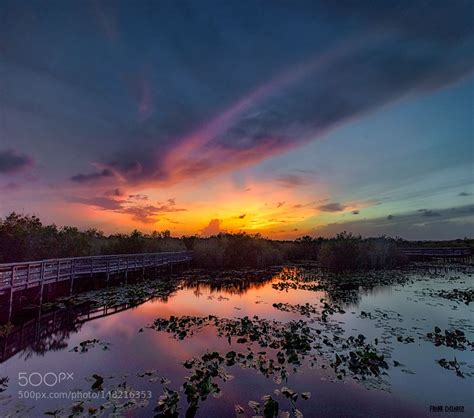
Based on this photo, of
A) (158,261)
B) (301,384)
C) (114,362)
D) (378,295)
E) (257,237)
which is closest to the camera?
(301,384)

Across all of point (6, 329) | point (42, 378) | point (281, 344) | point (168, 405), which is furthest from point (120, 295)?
point (168, 405)

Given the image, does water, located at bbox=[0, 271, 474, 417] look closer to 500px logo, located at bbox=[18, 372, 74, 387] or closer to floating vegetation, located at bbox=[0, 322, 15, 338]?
500px logo, located at bbox=[18, 372, 74, 387]

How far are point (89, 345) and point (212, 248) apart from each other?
34265 millimetres

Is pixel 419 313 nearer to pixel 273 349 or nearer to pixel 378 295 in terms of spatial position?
pixel 378 295

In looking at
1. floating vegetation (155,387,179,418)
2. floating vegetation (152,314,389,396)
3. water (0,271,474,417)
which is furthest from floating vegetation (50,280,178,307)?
floating vegetation (155,387,179,418)

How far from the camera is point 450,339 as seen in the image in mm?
10547

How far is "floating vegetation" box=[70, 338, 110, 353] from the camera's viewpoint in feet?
32.3

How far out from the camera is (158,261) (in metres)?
32.7

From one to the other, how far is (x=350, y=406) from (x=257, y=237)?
130 ft

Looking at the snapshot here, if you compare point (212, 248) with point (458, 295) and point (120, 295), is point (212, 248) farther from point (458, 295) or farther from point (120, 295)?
point (458, 295)

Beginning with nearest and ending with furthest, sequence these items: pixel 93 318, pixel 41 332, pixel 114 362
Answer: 1. pixel 114 362
2. pixel 41 332
3. pixel 93 318

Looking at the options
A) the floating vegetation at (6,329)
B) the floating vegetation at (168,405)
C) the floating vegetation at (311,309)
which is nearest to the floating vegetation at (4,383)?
the floating vegetation at (168,405)

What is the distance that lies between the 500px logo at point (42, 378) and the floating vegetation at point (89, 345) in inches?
70.2

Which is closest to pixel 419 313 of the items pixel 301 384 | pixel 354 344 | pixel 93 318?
pixel 354 344
